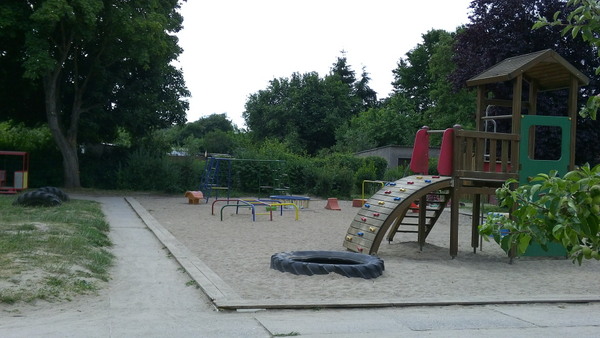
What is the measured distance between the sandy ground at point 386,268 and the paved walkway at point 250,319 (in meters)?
0.70

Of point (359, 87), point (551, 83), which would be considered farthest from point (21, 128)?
point (359, 87)

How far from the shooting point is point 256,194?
3150 centimetres

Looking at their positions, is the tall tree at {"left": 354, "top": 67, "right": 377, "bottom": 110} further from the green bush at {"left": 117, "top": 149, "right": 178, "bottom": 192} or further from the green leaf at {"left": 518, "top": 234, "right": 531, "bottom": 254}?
the green leaf at {"left": 518, "top": 234, "right": 531, "bottom": 254}

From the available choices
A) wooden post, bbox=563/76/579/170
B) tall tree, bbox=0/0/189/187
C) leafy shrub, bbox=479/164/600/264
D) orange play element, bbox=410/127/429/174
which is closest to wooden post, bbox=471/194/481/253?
orange play element, bbox=410/127/429/174

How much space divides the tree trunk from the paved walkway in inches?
842

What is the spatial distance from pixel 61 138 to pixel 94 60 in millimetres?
3938

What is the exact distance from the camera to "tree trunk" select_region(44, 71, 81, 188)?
2772cm

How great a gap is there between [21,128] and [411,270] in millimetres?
28700

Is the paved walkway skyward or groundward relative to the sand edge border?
groundward

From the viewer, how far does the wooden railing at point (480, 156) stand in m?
12.1

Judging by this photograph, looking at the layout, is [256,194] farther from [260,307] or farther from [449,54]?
[449,54]

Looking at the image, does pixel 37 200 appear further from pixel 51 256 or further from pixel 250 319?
pixel 250 319

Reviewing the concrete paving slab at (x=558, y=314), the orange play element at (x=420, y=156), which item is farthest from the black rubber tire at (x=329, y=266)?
the orange play element at (x=420, y=156)

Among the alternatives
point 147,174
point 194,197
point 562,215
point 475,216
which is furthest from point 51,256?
point 147,174
